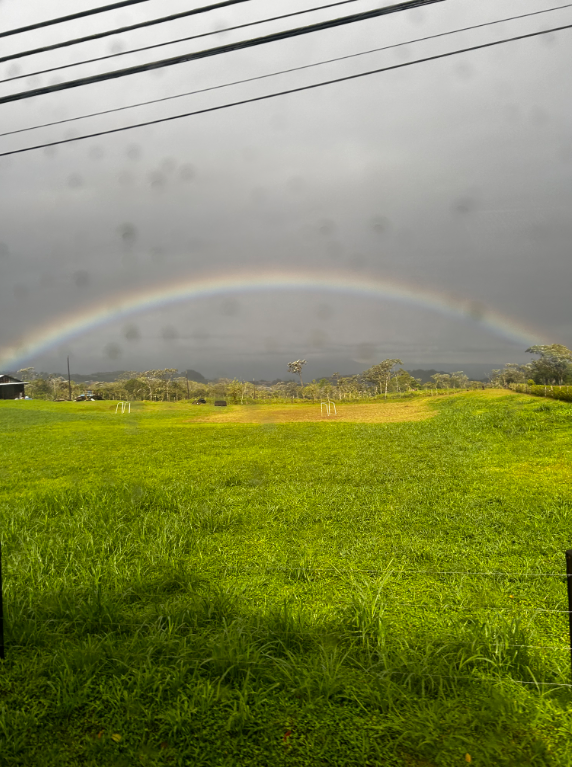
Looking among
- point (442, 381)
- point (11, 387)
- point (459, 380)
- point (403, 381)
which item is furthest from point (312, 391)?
point (11, 387)

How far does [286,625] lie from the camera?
222 centimetres

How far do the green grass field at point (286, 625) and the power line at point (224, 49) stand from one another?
8.78ft

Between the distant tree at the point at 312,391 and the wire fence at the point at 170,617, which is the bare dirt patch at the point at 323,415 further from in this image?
the wire fence at the point at 170,617

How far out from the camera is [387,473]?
8.20m

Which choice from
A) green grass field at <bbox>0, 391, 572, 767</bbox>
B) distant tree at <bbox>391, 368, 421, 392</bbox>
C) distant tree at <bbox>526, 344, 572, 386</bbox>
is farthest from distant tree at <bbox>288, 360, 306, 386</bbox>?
green grass field at <bbox>0, 391, 572, 767</bbox>

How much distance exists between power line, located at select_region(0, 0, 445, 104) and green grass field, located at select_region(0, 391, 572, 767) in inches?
105

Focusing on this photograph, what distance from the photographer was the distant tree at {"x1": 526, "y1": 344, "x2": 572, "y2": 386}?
17.3 m

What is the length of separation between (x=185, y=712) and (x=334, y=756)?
521 mm

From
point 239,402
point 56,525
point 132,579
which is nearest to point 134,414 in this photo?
point 239,402

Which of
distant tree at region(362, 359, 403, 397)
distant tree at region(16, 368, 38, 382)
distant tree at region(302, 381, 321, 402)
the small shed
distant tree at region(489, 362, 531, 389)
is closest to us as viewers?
distant tree at region(489, 362, 531, 389)

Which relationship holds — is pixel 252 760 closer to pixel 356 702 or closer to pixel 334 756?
pixel 334 756


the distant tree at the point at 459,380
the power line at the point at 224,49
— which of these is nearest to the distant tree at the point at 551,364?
the distant tree at the point at 459,380

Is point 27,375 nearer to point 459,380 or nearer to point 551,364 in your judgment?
point 459,380

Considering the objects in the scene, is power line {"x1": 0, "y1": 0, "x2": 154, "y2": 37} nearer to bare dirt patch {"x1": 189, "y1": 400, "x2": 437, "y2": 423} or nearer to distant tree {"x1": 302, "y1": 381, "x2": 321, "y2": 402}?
bare dirt patch {"x1": 189, "y1": 400, "x2": 437, "y2": 423}
